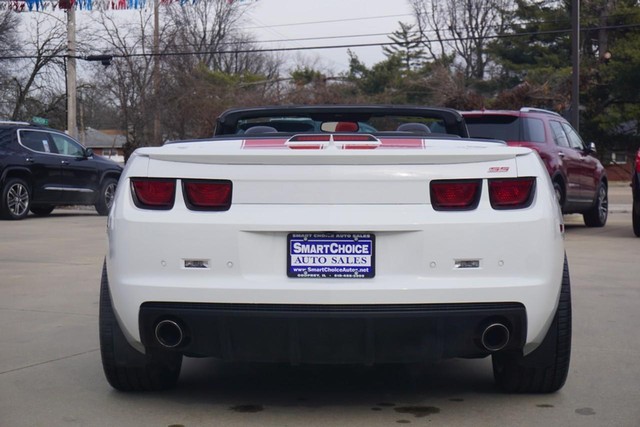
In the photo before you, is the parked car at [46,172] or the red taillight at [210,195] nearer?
the red taillight at [210,195]

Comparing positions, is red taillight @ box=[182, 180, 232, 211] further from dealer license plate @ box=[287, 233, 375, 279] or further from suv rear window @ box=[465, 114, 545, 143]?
suv rear window @ box=[465, 114, 545, 143]

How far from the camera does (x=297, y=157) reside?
4375 mm

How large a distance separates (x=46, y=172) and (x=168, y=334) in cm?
1517

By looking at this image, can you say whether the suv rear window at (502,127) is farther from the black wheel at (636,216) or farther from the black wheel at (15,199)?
the black wheel at (15,199)

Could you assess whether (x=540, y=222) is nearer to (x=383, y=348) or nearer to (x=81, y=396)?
(x=383, y=348)

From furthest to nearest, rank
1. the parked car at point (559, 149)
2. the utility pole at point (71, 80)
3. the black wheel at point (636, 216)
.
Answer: the utility pole at point (71, 80)
the black wheel at point (636, 216)
the parked car at point (559, 149)

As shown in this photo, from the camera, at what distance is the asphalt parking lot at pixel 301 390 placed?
4617mm

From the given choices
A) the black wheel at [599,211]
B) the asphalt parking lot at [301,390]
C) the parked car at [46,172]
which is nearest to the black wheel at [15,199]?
the parked car at [46,172]

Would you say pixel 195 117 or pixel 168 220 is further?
pixel 195 117

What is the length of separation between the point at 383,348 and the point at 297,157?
3.02 ft

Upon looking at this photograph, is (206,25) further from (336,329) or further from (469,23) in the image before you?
(336,329)

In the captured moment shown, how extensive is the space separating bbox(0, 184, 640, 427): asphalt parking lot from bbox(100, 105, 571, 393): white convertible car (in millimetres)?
394

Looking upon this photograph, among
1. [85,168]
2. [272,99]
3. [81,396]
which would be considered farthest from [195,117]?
[81,396]

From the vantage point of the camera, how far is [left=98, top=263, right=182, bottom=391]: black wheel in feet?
15.5
